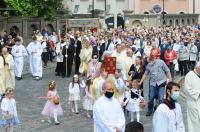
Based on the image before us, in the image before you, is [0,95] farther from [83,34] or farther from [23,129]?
[83,34]

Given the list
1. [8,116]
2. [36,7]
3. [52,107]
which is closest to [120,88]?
[52,107]

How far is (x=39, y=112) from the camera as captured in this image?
19.1m

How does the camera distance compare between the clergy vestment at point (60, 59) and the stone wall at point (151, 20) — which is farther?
the stone wall at point (151, 20)

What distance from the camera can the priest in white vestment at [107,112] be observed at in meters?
11.0

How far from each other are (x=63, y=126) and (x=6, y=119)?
8.12 ft

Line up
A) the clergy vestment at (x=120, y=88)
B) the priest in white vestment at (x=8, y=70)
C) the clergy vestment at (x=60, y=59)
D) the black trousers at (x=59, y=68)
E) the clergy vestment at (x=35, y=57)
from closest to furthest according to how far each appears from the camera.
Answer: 1. the clergy vestment at (x=120, y=88)
2. the priest in white vestment at (x=8, y=70)
3. the clergy vestment at (x=35, y=57)
4. the clergy vestment at (x=60, y=59)
5. the black trousers at (x=59, y=68)

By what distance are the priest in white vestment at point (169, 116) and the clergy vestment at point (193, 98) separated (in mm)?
1716

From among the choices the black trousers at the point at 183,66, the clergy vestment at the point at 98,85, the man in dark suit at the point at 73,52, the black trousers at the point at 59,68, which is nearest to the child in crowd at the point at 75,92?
the clergy vestment at the point at 98,85

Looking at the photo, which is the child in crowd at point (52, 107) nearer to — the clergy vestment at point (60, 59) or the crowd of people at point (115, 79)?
the crowd of people at point (115, 79)

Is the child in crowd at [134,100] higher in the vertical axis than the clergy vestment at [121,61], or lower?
lower

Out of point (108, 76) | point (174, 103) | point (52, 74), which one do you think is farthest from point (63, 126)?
point (52, 74)

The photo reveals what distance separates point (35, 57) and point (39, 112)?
331 inches

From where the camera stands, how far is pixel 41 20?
47.0m

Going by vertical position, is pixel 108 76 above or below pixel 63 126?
above
